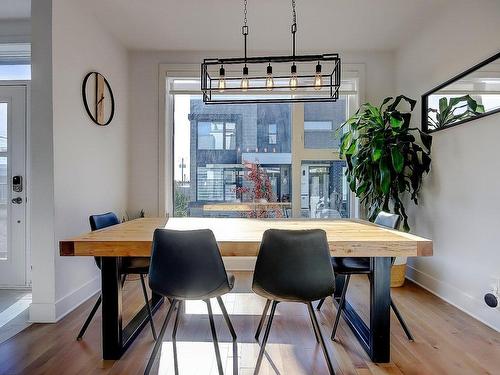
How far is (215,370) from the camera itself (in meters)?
1.81

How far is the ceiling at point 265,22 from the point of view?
9.45 feet

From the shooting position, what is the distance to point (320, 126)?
4.02m

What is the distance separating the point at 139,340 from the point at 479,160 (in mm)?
2981

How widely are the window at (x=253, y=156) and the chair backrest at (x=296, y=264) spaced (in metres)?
2.39

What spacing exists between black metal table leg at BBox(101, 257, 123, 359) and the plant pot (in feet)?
8.68

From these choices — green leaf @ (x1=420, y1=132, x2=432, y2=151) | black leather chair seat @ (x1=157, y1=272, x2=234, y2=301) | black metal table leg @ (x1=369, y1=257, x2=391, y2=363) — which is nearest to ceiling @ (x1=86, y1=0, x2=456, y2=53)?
green leaf @ (x1=420, y1=132, x2=432, y2=151)

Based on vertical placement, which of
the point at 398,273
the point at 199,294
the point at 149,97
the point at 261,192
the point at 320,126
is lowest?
the point at 398,273

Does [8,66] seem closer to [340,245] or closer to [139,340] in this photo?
[139,340]

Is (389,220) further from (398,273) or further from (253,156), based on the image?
(253,156)

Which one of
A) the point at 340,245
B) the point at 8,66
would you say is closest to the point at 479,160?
the point at 340,245

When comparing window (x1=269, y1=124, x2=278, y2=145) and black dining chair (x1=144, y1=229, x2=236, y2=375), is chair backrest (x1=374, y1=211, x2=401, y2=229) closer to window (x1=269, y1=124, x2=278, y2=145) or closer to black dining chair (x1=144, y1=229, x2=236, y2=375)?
black dining chair (x1=144, y1=229, x2=236, y2=375)

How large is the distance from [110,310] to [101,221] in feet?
2.38

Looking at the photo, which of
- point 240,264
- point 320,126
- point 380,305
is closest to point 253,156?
point 320,126

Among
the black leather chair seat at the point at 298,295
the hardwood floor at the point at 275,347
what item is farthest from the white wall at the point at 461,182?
the black leather chair seat at the point at 298,295
